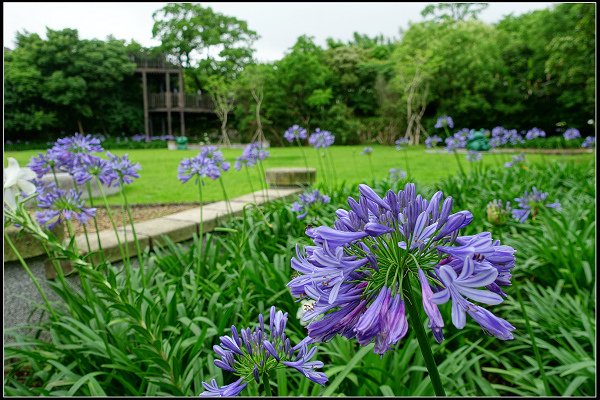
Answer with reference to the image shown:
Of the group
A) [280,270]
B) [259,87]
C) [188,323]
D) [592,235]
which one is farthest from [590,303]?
[259,87]

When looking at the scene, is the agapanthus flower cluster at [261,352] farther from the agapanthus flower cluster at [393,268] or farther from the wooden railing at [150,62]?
the wooden railing at [150,62]

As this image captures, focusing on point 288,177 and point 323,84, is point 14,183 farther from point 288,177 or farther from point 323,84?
point 323,84

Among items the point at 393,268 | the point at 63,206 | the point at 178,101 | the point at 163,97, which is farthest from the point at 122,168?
the point at 163,97

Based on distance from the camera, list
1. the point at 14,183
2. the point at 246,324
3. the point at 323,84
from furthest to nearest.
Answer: the point at 323,84, the point at 246,324, the point at 14,183

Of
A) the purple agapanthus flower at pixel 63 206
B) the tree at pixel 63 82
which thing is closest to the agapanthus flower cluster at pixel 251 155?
the purple agapanthus flower at pixel 63 206

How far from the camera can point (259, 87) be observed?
22.8m

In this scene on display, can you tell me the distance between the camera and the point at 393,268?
0.58 meters

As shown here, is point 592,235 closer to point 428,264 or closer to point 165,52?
point 428,264

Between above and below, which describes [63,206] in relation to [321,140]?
below

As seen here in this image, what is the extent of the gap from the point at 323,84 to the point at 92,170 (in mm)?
23952

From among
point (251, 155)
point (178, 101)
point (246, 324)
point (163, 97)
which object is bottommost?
point (246, 324)

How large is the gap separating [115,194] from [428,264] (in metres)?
7.45

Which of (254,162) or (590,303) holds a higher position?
(254,162)

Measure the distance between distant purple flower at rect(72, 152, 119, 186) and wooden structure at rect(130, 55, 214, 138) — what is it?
2632 centimetres
